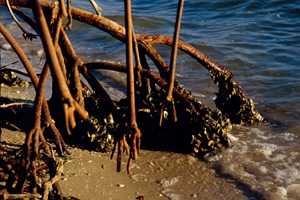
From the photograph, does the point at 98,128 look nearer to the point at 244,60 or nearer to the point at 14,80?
the point at 14,80

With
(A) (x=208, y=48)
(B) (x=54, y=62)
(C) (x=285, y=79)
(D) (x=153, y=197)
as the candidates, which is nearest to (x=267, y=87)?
(C) (x=285, y=79)

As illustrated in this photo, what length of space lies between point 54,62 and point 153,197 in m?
1.79

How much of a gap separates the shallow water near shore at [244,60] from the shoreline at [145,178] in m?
0.15

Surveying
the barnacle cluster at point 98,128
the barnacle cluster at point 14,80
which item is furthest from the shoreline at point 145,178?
the barnacle cluster at point 14,80

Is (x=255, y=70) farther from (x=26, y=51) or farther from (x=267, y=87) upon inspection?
(x=26, y=51)

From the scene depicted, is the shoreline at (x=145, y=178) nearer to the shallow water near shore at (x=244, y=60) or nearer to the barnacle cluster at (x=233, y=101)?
the shallow water near shore at (x=244, y=60)

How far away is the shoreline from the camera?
2.45 m

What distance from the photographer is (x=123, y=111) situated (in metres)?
3.15

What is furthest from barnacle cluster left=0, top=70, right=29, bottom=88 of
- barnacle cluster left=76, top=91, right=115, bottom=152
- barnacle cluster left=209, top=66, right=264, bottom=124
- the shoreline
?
barnacle cluster left=209, top=66, right=264, bottom=124

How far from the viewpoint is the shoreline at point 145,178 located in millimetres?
2447

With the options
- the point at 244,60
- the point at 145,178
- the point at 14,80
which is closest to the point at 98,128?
the point at 145,178

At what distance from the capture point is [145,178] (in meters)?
2.72

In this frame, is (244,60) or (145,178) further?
(244,60)

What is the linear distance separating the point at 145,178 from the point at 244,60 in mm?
5093
